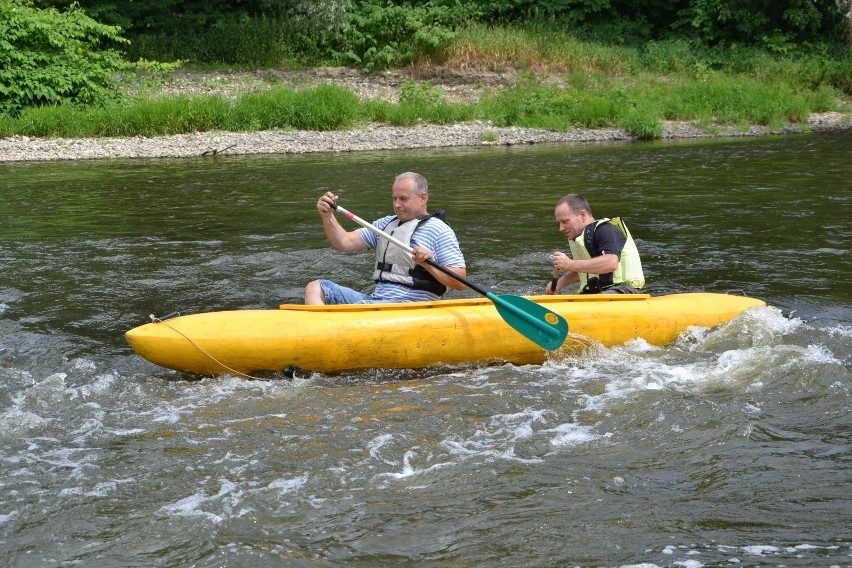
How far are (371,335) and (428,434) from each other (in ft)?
3.19

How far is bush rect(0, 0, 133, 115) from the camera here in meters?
17.5

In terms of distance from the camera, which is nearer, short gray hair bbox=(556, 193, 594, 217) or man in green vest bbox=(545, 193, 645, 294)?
man in green vest bbox=(545, 193, 645, 294)

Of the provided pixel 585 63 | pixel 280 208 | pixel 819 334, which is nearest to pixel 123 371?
pixel 819 334

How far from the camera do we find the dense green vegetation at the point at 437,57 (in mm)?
17812

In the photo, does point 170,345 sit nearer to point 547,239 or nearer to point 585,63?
point 547,239

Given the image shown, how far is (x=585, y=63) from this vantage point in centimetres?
2209

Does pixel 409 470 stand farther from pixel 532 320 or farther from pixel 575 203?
pixel 575 203

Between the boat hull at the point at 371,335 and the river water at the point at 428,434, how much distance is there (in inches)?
3.2

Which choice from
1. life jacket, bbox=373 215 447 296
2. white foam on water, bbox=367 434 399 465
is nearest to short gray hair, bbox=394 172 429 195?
life jacket, bbox=373 215 447 296

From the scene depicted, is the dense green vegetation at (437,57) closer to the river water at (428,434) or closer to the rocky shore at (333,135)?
the rocky shore at (333,135)

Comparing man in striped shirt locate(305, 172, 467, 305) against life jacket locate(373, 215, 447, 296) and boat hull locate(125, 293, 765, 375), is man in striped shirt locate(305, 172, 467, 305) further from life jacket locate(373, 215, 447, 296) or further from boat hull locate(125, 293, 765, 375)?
boat hull locate(125, 293, 765, 375)

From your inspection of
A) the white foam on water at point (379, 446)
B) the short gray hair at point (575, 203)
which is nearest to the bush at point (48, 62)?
the short gray hair at point (575, 203)

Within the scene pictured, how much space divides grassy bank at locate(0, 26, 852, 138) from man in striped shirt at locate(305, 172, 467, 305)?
12.5 m

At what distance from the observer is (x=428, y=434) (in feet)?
14.7
